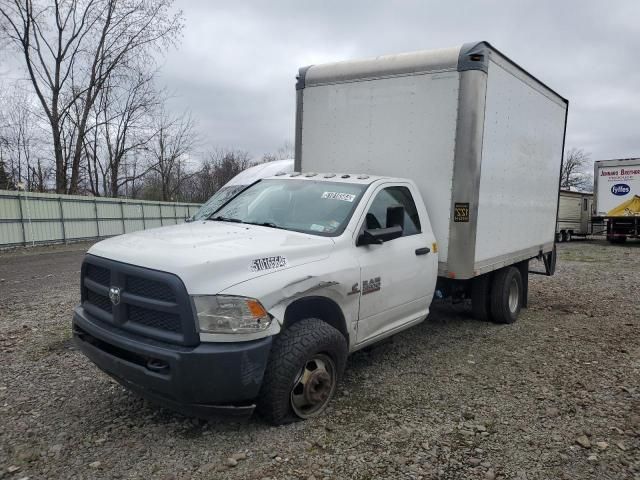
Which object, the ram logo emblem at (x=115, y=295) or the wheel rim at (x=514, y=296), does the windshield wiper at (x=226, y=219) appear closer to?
the ram logo emblem at (x=115, y=295)

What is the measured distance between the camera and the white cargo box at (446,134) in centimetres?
487

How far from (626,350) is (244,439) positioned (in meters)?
4.69

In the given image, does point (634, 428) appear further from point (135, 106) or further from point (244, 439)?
point (135, 106)

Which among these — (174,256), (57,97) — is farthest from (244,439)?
(57,97)

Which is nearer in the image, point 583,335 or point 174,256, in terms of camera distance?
point 174,256

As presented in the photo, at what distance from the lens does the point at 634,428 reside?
3.51 metres

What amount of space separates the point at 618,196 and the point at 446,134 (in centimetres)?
2084

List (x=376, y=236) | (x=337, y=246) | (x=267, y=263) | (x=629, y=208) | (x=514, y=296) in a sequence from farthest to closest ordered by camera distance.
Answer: (x=629, y=208) < (x=514, y=296) < (x=376, y=236) < (x=337, y=246) < (x=267, y=263)

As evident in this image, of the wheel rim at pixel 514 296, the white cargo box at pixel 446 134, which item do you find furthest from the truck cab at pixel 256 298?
the wheel rim at pixel 514 296

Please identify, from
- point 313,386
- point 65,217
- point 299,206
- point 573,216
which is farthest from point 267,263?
point 573,216

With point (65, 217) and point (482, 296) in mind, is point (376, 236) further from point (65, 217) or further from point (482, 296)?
point (65, 217)

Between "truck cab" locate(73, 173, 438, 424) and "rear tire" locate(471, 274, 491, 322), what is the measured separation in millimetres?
2137

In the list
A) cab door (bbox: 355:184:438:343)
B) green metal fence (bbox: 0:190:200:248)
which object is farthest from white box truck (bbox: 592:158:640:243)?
green metal fence (bbox: 0:190:200:248)

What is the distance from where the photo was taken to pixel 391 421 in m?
3.55
